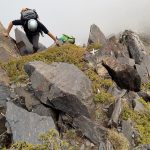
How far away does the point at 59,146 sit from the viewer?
47.8 feet

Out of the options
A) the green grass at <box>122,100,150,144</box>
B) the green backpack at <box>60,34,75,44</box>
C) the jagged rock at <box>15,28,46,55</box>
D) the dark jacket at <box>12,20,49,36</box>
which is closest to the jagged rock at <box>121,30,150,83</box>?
the green backpack at <box>60,34,75,44</box>

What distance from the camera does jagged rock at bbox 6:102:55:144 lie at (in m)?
16.6

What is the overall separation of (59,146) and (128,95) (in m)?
8.18

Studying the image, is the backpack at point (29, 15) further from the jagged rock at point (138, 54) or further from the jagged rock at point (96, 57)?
the jagged rock at point (138, 54)

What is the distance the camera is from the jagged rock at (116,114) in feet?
61.2

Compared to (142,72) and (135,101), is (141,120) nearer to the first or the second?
(135,101)

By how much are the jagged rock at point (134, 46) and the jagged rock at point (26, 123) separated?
1066 centimetres

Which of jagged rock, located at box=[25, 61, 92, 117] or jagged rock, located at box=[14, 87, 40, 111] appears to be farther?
jagged rock, located at box=[14, 87, 40, 111]

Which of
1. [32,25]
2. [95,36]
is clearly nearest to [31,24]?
[32,25]

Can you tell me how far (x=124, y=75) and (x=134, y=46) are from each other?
5181mm

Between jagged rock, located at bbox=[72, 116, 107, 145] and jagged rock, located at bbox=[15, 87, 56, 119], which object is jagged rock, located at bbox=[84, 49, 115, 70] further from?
jagged rock, located at bbox=[72, 116, 107, 145]

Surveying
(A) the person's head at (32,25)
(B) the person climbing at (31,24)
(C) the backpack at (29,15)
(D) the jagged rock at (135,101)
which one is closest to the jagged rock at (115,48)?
(B) the person climbing at (31,24)

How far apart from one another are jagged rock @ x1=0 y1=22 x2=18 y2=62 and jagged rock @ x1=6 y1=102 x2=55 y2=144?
324 inches

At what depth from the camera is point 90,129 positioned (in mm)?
17828
